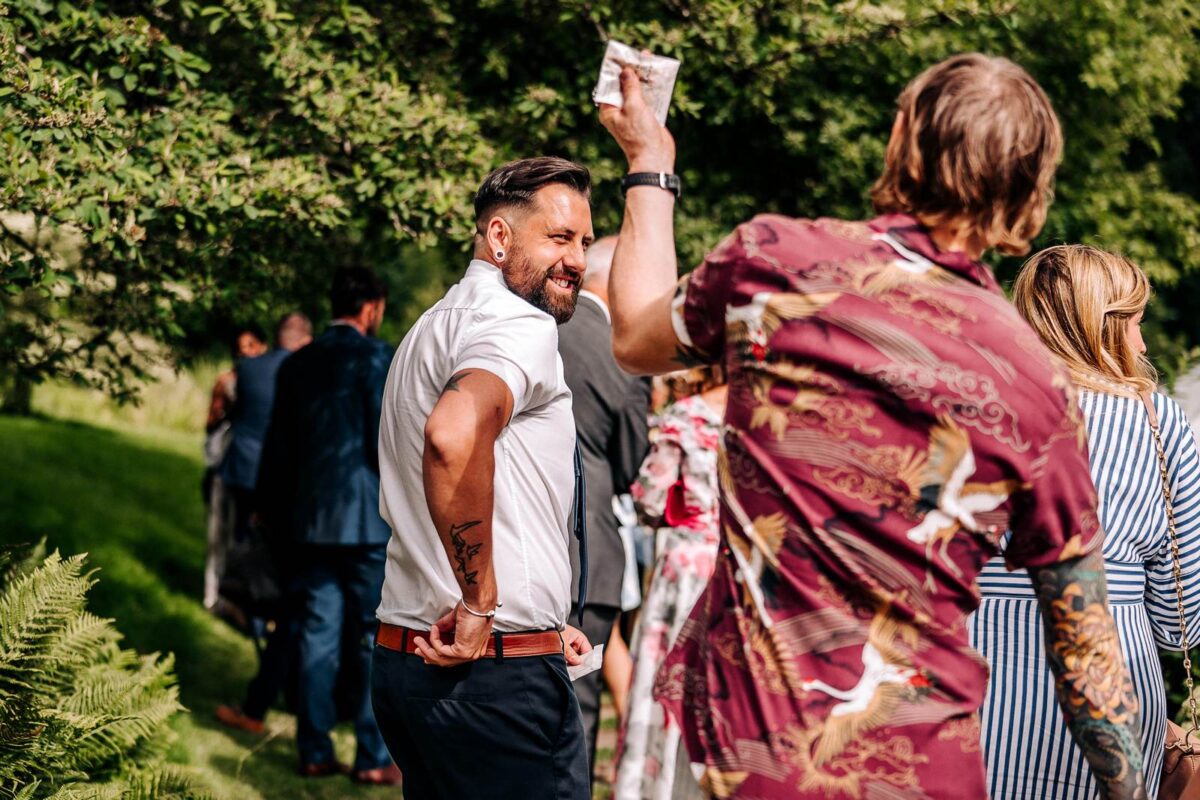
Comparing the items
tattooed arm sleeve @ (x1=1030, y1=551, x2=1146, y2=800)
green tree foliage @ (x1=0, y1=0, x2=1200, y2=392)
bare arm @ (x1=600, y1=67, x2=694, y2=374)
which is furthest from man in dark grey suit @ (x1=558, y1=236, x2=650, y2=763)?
tattooed arm sleeve @ (x1=1030, y1=551, x2=1146, y2=800)

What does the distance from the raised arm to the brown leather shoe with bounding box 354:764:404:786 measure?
353 centimetres

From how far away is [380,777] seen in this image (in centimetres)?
608

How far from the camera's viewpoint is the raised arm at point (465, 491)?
2719 mm

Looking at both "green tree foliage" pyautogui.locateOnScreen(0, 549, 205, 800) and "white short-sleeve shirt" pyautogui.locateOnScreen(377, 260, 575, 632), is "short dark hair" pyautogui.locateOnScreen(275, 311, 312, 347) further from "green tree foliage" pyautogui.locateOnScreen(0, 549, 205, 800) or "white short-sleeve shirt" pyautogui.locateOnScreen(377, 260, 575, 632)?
"white short-sleeve shirt" pyautogui.locateOnScreen(377, 260, 575, 632)

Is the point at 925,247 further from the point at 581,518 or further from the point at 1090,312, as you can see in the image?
the point at 581,518

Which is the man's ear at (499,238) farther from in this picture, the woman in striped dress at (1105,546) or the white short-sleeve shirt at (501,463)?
the woman in striped dress at (1105,546)

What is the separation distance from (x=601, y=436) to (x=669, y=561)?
77 centimetres

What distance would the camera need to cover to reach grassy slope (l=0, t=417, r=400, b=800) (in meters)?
6.05

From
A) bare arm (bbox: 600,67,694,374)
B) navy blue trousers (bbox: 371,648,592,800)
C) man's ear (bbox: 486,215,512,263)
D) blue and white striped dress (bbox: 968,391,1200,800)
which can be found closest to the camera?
bare arm (bbox: 600,67,694,374)

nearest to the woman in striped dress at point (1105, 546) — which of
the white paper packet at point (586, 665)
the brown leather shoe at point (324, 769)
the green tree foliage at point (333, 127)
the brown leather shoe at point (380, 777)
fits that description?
the white paper packet at point (586, 665)

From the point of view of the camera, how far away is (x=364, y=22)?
5410mm

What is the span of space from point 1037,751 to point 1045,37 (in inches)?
256

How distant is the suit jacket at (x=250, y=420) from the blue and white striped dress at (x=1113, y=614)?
21.4 ft

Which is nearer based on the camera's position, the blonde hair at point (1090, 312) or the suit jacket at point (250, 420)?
the blonde hair at point (1090, 312)
